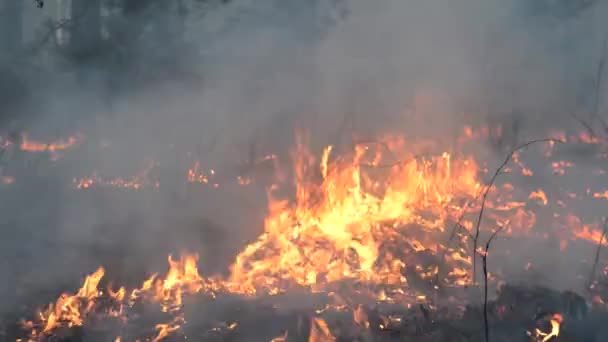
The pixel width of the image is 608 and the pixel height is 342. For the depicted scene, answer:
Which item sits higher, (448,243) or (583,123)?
(583,123)

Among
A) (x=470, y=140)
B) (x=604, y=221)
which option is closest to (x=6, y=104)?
(x=470, y=140)

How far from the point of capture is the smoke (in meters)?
10.4

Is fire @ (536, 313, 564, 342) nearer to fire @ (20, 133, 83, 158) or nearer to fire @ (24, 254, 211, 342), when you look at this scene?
fire @ (24, 254, 211, 342)

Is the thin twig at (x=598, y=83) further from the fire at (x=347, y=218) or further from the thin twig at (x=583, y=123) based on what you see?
the fire at (x=347, y=218)

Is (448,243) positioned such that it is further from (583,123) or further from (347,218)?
(583,123)

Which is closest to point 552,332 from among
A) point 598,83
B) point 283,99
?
point 598,83

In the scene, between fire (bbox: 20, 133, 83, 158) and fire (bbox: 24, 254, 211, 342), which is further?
fire (bbox: 20, 133, 83, 158)

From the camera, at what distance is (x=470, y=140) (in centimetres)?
1052

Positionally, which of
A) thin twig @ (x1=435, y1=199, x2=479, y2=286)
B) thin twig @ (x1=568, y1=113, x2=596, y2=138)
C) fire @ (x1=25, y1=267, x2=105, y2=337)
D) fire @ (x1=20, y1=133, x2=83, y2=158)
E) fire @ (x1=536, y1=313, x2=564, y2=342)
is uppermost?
fire @ (x1=20, y1=133, x2=83, y2=158)

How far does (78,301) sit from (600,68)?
9.83 m

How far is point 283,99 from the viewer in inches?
444

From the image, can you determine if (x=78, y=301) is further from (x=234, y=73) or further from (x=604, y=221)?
(x=604, y=221)

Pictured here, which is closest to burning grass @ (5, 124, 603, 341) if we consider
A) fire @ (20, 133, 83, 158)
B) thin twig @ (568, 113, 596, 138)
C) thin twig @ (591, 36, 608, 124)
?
thin twig @ (568, 113, 596, 138)

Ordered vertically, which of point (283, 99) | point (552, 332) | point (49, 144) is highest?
point (283, 99)
